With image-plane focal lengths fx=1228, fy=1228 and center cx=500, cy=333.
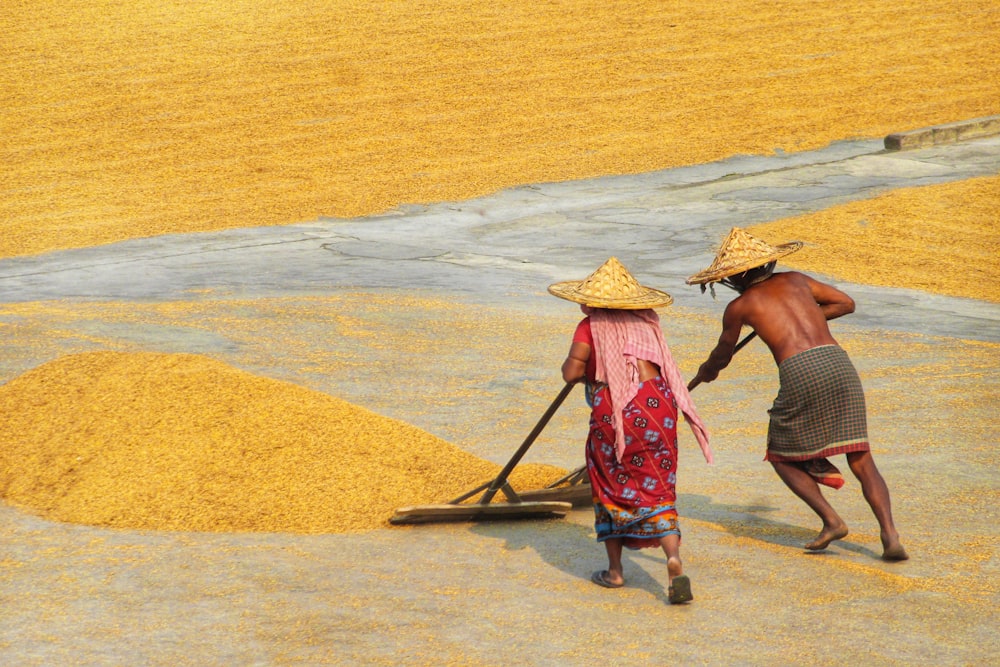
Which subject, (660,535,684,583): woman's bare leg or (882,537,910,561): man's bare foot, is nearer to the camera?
(660,535,684,583): woman's bare leg

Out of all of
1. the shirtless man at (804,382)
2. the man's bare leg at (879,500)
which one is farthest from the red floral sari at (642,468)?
the man's bare leg at (879,500)

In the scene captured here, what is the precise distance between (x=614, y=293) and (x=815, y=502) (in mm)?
1355

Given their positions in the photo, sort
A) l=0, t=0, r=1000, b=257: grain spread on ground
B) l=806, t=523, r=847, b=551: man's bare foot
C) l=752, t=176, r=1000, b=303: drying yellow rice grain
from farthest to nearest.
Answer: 1. l=0, t=0, r=1000, b=257: grain spread on ground
2. l=752, t=176, r=1000, b=303: drying yellow rice grain
3. l=806, t=523, r=847, b=551: man's bare foot

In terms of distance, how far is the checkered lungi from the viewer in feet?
17.3

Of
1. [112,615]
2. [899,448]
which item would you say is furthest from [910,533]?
[112,615]

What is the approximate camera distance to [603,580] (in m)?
5.05

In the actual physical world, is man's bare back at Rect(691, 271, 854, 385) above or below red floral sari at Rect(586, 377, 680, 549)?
above

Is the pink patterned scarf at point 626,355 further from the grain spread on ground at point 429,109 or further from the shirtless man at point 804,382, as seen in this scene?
the grain spread on ground at point 429,109

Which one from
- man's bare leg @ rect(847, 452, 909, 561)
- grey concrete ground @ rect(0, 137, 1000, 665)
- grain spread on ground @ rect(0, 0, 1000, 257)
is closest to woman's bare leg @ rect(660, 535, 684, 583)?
grey concrete ground @ rect(0, 137, 1000, 665)

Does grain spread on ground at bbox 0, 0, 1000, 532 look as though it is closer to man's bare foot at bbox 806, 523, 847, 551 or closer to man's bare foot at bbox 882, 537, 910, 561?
man's bare foot at bbox 806, 523, 847, 551

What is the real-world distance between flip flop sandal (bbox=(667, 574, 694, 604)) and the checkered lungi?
0.97m

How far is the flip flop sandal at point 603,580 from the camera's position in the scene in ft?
16.5

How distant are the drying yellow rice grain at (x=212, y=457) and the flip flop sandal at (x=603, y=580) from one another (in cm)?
117

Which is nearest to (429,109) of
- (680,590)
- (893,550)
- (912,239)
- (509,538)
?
(912,239)
